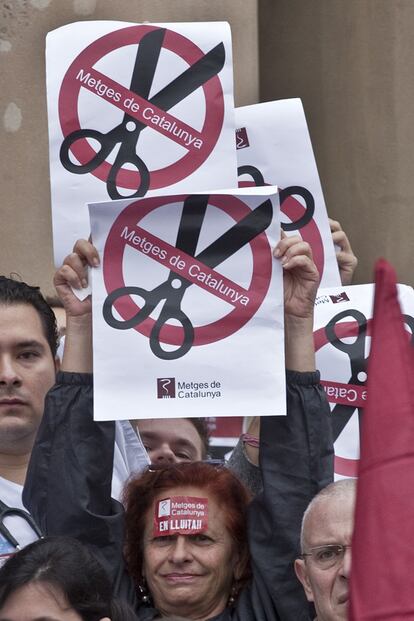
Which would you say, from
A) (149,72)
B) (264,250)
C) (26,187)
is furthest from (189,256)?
(26,187)

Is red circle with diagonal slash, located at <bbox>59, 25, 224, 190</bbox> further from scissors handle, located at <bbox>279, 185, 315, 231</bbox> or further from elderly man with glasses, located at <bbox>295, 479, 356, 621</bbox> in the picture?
elderly man with glasses, located at <bbox>295, 479, 356, 621</bbox>

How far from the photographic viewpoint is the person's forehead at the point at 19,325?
484cm

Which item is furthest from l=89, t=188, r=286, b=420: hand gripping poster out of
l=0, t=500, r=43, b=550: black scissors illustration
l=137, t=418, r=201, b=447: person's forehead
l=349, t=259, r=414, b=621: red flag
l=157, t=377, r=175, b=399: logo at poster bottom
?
l=349, t=259, r=414, b=621: red flag

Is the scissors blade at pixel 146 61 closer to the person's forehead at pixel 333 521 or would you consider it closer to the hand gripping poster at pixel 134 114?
the hand gripping poster at pixel 134 114

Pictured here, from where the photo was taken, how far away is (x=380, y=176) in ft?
26.0

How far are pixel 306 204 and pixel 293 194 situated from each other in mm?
59

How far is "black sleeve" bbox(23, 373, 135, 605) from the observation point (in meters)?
4.44

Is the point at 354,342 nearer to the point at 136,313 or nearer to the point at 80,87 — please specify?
the point at 136,313

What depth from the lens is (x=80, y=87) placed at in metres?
4.86

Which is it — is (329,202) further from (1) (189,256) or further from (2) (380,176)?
(1) (189,256)

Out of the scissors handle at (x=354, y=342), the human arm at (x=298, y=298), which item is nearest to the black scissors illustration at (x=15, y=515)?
the human arm at (x=298, y=298)

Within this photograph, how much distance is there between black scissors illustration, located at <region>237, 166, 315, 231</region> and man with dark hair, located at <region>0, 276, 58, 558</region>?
0.92 metres

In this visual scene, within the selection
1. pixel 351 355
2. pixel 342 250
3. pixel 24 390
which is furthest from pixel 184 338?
pixel 342 250

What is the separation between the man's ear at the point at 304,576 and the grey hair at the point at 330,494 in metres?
0.04
